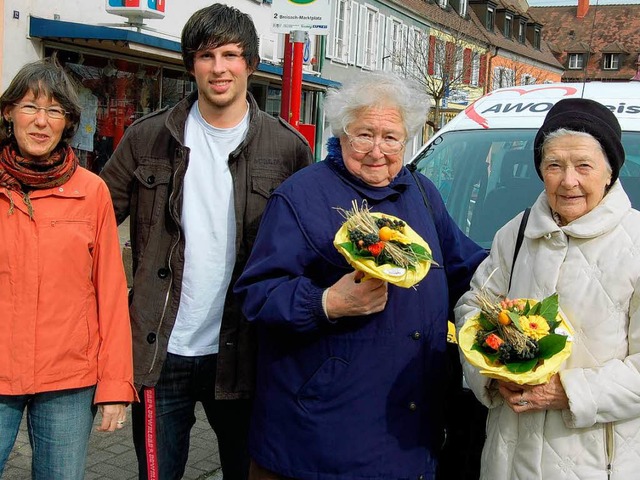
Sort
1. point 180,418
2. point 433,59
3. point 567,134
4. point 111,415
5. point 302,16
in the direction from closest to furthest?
point 567,134 → point 111,415 → point 180,418 → point 302,16 → point 433,59

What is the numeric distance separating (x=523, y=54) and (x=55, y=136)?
4832 cm

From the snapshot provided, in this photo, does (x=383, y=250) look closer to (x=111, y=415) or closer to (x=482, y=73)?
(x=111, y=415)

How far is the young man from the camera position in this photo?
10.3ft

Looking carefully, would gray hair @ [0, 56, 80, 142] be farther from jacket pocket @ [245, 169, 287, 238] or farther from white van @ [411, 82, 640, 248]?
white van @ [411, 82, 640, 248]

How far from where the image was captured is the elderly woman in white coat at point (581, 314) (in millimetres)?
2436

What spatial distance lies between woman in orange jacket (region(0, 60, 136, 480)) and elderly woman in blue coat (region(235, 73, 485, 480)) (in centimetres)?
55

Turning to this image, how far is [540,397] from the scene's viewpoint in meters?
2.47

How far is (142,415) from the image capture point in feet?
10.8

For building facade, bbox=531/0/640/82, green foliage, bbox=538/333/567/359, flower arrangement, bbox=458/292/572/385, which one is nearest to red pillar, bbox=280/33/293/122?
flower arrangement, bbox=458/292/572/385

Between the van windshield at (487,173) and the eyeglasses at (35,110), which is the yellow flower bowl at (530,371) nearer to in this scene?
the eyeglasses at (35,110)

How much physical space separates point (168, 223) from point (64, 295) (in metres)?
0.50

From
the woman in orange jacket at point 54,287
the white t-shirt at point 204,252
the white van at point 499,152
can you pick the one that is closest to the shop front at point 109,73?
the white van at point 499,152

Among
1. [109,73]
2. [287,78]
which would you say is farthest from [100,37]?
[287,78]

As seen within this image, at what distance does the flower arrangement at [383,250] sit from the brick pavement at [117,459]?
2765 millimetres
